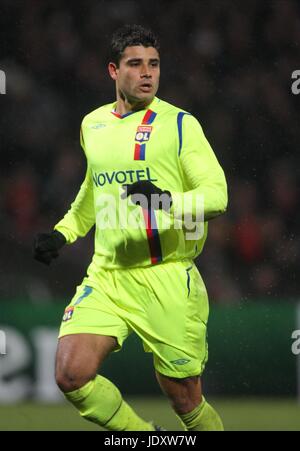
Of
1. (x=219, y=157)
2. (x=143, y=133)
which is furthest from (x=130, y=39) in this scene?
(x=219, y=157)

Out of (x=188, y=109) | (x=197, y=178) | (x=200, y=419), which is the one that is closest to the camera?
(x=197, y=178)

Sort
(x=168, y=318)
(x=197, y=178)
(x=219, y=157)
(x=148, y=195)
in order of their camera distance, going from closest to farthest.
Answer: (x=148, y=195), (x=197, y=178), (x=168, y=318), (x=219, y=157)

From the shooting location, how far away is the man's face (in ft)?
19.3

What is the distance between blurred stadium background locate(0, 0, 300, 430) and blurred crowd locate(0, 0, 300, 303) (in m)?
0.01

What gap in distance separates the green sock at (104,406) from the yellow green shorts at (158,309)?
27 centimetres

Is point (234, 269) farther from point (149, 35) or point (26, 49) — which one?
point (149, 35)

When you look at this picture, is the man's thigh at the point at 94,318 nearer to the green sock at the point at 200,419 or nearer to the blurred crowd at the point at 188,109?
the green sock at the point at 200,419

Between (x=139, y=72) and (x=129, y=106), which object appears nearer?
(x=139, y=72)

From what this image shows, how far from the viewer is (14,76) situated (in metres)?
10.4

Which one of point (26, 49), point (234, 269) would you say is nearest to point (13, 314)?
point (234, 269)

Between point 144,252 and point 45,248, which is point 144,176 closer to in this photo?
point 144,252

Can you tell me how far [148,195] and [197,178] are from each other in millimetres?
372

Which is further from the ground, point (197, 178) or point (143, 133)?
point (143, 133)

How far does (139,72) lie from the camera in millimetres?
5895
